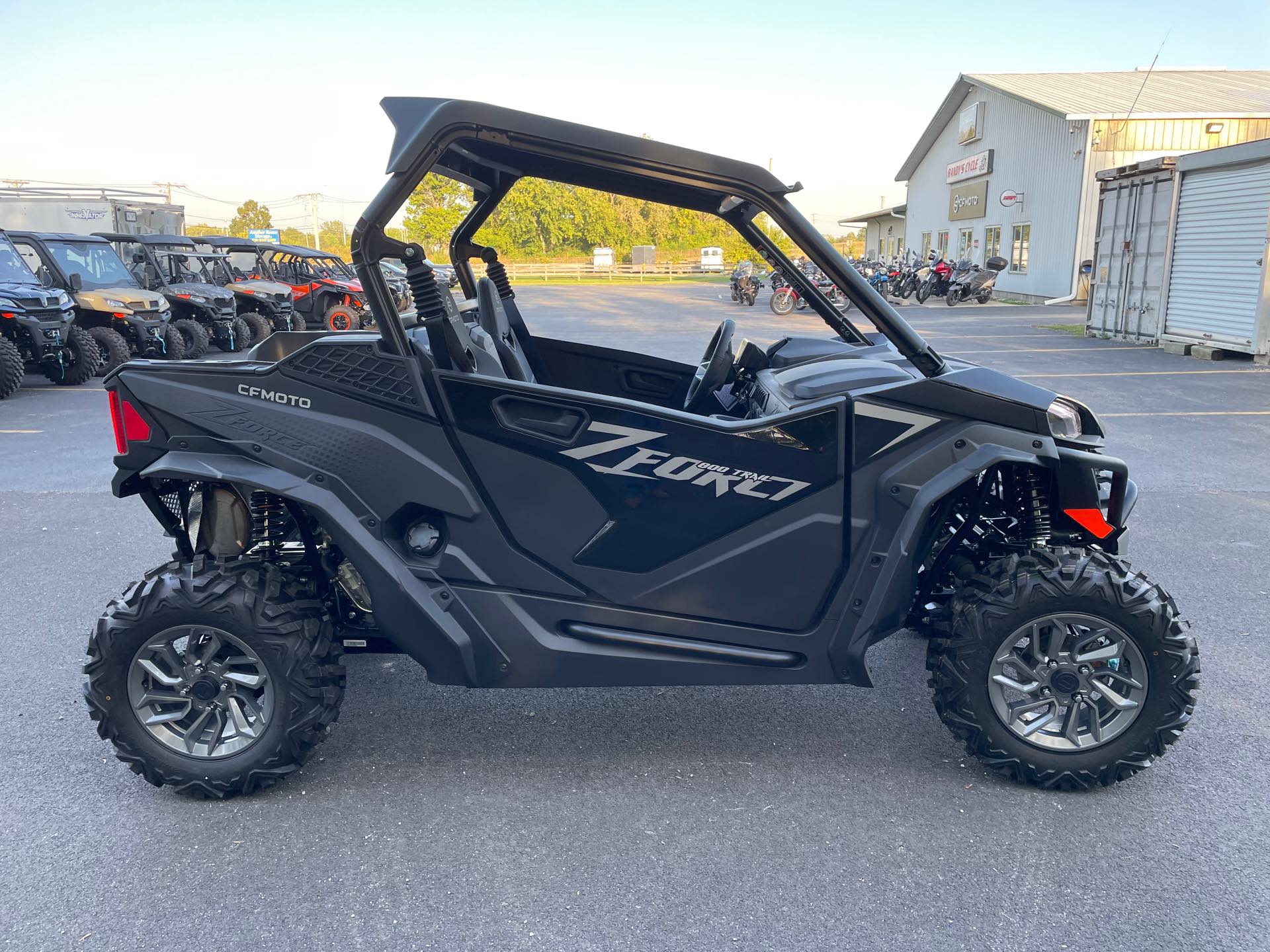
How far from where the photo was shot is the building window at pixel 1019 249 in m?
29.1

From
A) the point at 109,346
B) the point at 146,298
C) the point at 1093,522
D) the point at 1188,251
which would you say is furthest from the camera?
the point at 1188,251

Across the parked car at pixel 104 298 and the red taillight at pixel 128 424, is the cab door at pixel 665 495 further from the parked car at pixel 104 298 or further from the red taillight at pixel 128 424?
the parked car at pixel 104 298

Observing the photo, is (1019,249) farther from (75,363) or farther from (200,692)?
→ (200,692)

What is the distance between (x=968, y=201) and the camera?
111 ft

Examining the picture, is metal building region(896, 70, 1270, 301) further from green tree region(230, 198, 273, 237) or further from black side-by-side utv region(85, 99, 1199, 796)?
green tree region(230, 198, 273, 237)

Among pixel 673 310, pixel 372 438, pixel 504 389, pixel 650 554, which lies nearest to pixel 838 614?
pixel 650 554

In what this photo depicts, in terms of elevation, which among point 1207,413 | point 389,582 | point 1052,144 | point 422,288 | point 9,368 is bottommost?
point 1207,413

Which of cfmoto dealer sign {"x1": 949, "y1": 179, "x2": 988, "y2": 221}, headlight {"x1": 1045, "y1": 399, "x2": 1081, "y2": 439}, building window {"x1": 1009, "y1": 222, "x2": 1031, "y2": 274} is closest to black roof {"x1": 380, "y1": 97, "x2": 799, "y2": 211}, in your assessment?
headlight {"x1": 1045, "y1": 399, "x2": 1081, "y2": 439}

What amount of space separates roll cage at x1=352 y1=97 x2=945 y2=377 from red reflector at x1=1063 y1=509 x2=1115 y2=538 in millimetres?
731

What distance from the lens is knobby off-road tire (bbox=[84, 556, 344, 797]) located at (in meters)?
2.94

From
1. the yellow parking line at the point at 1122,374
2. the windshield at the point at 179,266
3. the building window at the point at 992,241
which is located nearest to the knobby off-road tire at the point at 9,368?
the windshield at the point at 179,266

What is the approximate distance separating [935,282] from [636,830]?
2746cm

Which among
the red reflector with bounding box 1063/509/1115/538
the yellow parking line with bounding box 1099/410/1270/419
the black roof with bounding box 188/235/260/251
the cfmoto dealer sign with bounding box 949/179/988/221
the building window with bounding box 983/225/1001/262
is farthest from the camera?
the cfmoto dealer sign with bounding box 949/179/988/221

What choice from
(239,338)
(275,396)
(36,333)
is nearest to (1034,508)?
(275,396)
